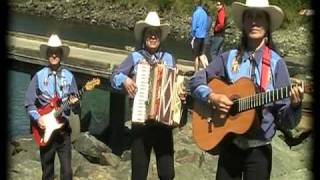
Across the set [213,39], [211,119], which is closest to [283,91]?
[211,119]

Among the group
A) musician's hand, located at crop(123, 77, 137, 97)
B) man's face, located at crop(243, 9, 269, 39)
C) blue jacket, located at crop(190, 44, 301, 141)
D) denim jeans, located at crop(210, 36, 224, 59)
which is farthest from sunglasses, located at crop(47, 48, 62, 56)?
denim jeans, located at crop(210, 36, 224, 59)

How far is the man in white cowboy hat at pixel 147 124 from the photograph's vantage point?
6340 mm

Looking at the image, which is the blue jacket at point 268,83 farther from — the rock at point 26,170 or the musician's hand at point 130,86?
the rock at point 26,170

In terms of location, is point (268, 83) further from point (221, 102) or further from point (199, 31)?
point (199, 31)

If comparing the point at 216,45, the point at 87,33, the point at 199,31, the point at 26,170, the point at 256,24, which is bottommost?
the point at 87,33

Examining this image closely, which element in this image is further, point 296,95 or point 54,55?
point 54,55

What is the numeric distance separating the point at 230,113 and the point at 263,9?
28.5 inches

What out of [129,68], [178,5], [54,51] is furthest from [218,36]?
[178,5]

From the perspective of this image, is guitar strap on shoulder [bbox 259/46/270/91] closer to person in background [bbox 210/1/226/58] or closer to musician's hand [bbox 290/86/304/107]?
musician's hand [bbox 290/86/304/107]

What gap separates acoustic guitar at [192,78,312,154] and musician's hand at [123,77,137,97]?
931mm

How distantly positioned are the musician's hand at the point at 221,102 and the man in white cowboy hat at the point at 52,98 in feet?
8.91

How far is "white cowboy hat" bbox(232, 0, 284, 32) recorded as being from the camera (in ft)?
16.6

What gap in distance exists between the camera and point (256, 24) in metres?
5.08

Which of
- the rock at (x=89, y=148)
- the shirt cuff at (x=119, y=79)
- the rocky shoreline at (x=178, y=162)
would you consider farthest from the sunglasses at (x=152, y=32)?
the rock at (x=89, y=148)
